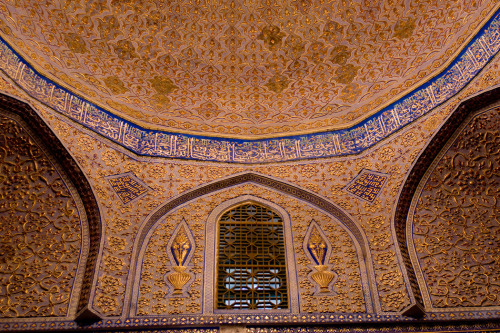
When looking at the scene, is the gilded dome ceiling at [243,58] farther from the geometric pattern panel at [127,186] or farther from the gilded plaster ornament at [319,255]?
the gilded plaster ornament at [319,255]

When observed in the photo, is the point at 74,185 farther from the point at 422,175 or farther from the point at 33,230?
the point at 422,175

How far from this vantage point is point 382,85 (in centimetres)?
775

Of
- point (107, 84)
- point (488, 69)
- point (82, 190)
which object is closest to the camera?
point (488, 69)

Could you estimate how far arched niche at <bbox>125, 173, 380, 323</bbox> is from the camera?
609cm

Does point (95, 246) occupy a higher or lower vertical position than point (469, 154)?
lower

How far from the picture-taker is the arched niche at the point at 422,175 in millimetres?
6043

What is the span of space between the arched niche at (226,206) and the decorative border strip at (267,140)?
0.48 metres

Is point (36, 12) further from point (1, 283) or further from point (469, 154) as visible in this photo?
point (469, 154)

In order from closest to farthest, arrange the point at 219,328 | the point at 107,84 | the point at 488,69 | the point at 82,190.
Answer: the point at 219,328
the point at 488,69
the point at 82,190
the point at 107,84

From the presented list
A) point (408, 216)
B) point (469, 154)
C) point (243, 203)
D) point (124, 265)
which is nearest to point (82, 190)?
point (124, 265)

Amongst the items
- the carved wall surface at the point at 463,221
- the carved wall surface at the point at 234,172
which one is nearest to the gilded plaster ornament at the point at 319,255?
the carved wall surface at the point at 234,172

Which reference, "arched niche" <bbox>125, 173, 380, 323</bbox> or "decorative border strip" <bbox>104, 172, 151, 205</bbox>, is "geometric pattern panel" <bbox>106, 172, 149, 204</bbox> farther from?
"arched niche" <bbox>125, 173, 380, 323</bbox>

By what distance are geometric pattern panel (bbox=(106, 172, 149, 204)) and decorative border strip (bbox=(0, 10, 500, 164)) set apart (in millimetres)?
555

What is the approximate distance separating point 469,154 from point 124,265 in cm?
492
